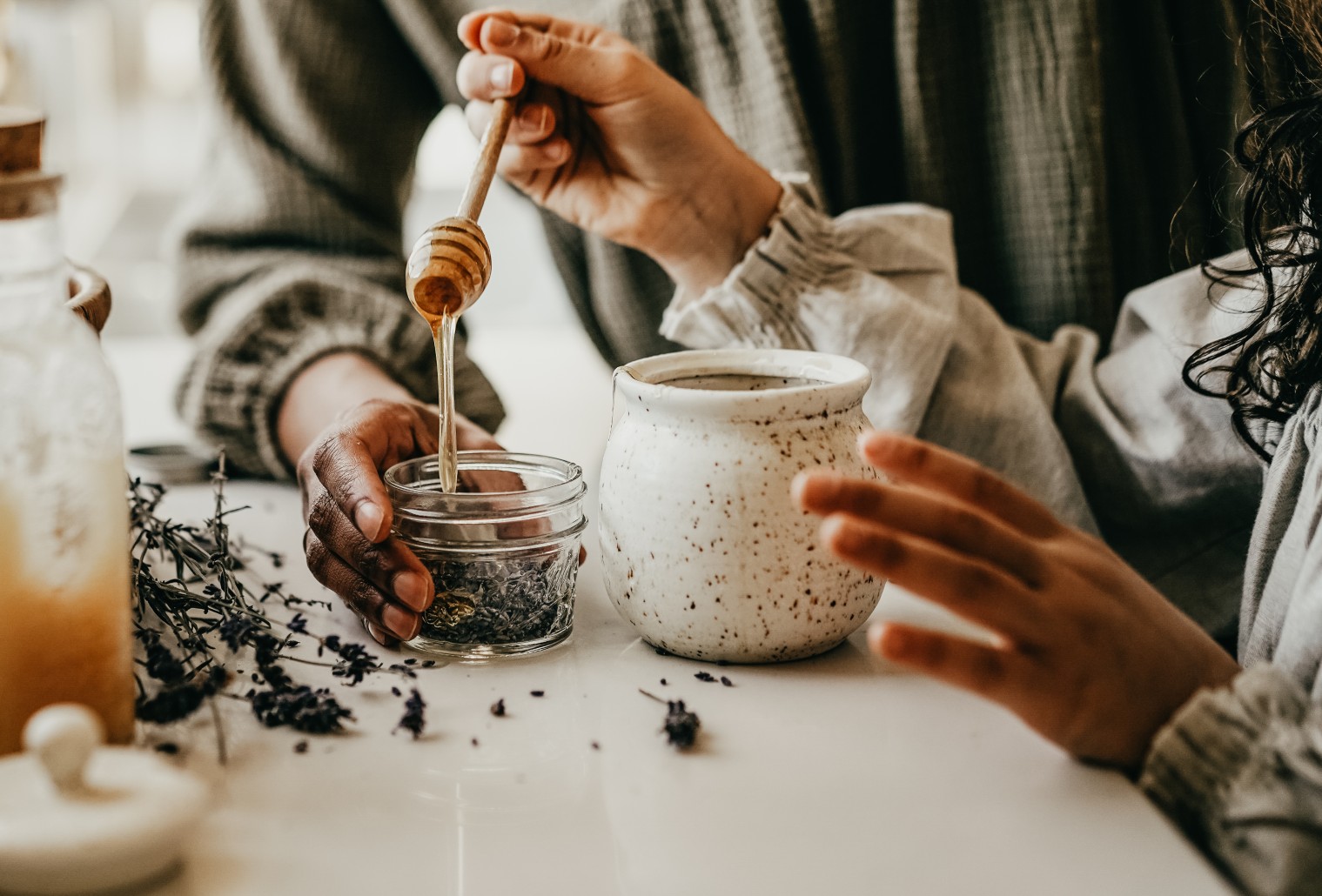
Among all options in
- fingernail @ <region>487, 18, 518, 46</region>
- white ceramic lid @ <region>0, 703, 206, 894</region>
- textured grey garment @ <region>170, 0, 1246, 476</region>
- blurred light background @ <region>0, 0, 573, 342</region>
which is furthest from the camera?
blurred light background @ <region>0, 0, 573, 342</region>

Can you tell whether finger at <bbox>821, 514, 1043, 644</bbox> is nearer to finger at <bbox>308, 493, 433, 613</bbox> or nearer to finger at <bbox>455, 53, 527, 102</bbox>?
finger at <bbox>308, 493, 433, 613</bbox>

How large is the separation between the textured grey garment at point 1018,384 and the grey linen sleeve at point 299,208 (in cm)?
37

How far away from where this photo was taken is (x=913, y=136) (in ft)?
4.33

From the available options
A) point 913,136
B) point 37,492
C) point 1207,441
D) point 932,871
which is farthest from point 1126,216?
point 37,492

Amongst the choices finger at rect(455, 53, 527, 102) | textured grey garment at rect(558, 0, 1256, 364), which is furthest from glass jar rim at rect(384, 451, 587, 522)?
textured grey garment at rect(558, 0, 1256, 364)

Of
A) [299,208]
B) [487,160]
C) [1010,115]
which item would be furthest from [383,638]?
[1010,115]

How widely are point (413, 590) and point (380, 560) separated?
0.11 ft

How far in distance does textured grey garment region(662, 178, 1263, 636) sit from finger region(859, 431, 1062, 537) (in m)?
0.44

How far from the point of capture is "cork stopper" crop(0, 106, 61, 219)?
507 millimetres

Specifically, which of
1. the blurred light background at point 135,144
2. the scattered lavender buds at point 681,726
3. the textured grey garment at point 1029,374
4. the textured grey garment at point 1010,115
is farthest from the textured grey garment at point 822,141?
the blurred light background at point 135,144

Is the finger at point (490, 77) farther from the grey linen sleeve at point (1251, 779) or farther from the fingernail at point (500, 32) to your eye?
the grey linen sleeve at point (1251, 779)

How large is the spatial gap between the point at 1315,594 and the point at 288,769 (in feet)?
1.92

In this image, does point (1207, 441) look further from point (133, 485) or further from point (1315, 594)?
point (133, 485)

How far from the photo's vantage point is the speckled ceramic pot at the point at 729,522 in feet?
2.23
